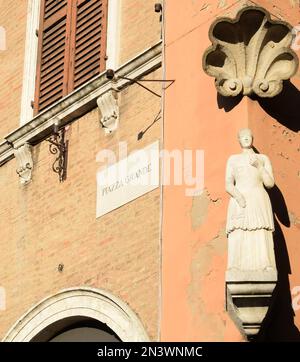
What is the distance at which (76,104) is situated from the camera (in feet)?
45.5

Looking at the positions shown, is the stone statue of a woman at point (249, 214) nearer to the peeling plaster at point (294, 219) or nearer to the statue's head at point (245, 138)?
the statue's head at point (245, 138)

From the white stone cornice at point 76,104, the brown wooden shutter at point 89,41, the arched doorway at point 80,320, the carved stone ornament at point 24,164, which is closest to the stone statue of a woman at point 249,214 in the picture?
the arched doorway at point 80,320

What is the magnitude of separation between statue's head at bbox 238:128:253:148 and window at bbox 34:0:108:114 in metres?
3.27

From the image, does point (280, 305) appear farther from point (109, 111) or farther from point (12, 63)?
point (12, 63)

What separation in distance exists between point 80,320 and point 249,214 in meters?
3.16

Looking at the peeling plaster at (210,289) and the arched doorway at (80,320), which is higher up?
the arched doorway at (80,320)

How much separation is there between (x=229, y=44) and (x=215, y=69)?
263 mm

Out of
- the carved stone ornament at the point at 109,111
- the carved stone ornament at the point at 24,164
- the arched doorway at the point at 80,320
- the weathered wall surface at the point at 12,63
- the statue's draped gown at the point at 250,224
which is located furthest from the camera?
the weathered wall surface at the point at 12,63

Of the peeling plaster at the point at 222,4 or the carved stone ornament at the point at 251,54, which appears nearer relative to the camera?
the carved stone ornament at the point at 251,54

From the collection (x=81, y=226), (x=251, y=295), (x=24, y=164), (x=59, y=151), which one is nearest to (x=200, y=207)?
(x=251, y=295)

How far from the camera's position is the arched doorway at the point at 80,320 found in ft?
40.2

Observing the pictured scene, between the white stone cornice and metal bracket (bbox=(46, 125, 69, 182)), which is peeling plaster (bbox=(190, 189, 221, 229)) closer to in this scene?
the white stone cornice

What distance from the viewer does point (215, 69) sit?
11617mm

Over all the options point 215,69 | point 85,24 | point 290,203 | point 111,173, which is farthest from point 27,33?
point 290,203
